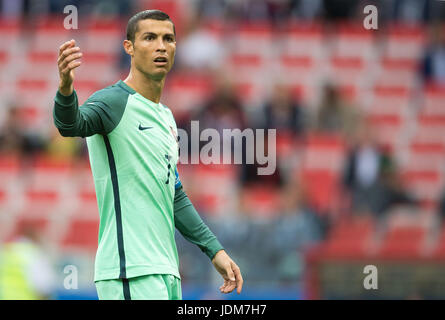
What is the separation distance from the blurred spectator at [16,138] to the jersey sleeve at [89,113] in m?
6.84

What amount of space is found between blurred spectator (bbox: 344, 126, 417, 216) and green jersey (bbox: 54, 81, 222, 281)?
600 centimetres

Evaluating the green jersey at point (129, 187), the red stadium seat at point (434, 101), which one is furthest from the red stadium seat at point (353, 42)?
the green jersey at point (129, 187)

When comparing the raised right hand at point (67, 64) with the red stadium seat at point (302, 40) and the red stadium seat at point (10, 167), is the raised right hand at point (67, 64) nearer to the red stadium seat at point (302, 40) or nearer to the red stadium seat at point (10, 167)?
the red stadium seat at point (10, 167)

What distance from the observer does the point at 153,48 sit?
12.0 ft

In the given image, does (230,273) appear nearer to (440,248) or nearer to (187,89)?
(440,248)

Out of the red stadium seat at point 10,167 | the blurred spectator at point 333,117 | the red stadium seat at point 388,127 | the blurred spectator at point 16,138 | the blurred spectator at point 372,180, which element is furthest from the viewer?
the red stadium seat at point 388,127

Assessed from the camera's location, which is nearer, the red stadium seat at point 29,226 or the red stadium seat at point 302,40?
the red stadium seat at point 29,226

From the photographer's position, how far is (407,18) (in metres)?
12.7

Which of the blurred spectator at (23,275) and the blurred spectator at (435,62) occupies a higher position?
the blurred spectator at (435,62)

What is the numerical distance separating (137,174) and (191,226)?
0.45 m

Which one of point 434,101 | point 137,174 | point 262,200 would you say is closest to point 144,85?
point 137,174

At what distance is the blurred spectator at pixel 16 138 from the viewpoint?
10.2m

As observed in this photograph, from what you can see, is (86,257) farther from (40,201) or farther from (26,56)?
(26,56)
